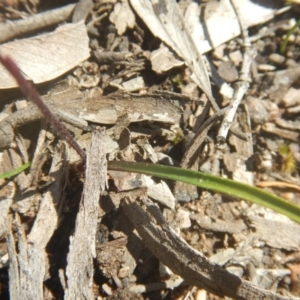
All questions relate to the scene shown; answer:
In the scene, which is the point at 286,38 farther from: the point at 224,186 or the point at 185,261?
the point at 185,261

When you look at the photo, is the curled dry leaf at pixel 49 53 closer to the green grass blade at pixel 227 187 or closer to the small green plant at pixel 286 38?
the green grass blade at pixel 227 187

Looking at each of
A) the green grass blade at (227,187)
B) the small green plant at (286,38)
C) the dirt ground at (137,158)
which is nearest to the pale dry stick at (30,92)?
the dirt ground at (137,158)

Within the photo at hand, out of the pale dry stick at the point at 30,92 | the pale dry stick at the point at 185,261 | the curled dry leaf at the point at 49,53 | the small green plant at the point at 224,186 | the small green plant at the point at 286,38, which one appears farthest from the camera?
the small green plant at the point at 286,38

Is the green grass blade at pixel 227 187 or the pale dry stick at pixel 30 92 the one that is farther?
the green grass blade at pixel 227 187

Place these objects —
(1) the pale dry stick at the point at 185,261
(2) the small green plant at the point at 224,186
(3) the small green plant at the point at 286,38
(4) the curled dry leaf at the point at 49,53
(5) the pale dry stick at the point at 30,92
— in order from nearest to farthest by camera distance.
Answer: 1. (5) the pale dry stick at the point at 30,92
2. (2) the small green plant at the point at 224,186
3. (1) the pale dry stick at the point at 185,261
4. (4) the curled dry leaf at the point at 49,53
5. (3) the small green plant at the point at 286,38

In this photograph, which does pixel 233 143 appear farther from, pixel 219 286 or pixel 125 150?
pixel 219 286

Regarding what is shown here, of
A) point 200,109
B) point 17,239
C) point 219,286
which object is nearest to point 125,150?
point 200,109

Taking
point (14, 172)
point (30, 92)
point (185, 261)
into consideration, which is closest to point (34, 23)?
point (14, 172)
